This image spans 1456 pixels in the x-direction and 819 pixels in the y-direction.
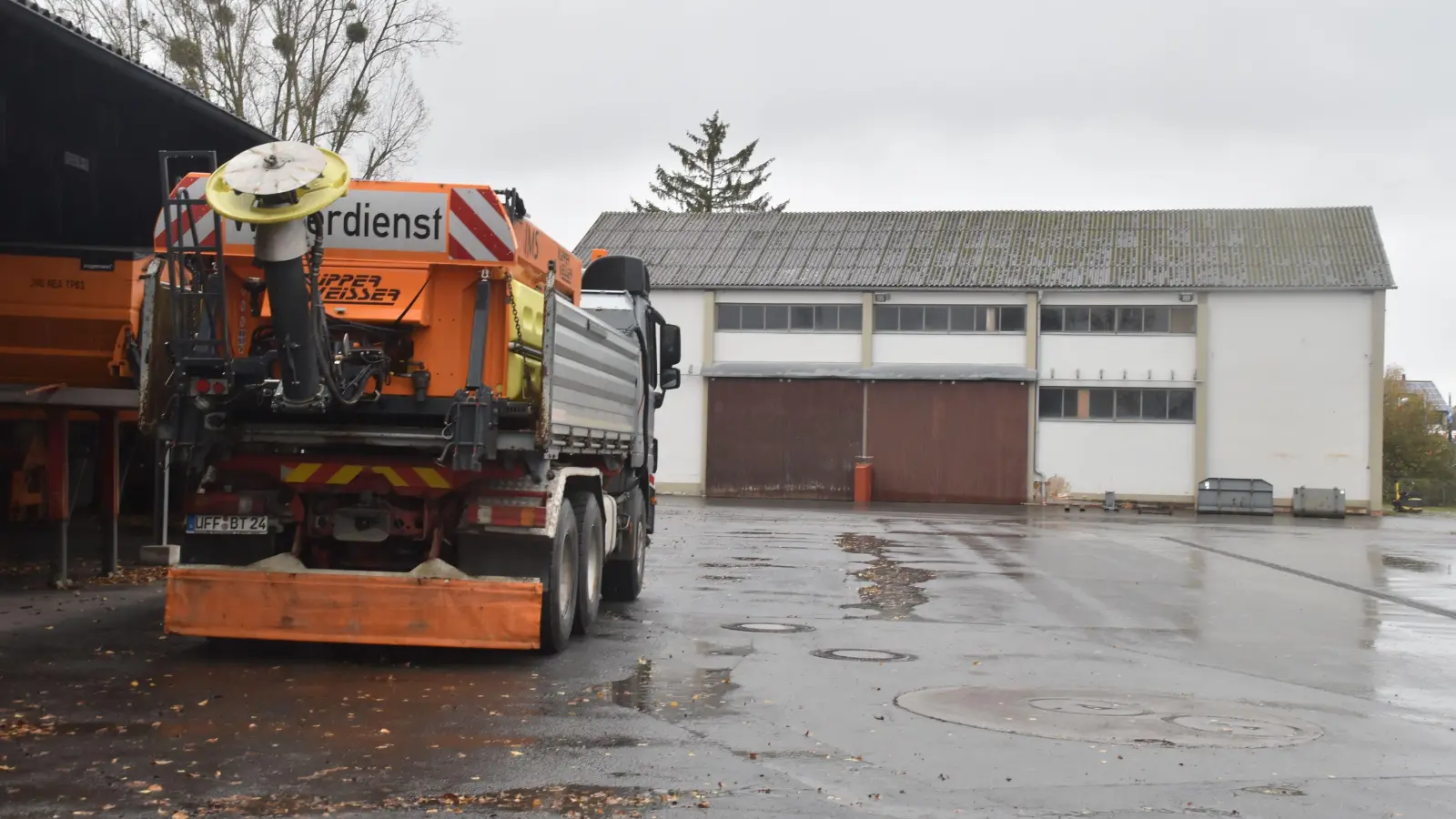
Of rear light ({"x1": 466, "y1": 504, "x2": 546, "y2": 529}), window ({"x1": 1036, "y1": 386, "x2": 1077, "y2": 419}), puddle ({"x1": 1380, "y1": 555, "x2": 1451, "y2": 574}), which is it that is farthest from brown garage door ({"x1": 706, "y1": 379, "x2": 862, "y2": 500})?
rear light ({"x1": 466, "y1": 504, "x2": 546, "y2": 529})

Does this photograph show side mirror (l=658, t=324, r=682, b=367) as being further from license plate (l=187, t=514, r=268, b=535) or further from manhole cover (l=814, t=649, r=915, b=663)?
license plate (l=187, t=514, r=268, b=535)

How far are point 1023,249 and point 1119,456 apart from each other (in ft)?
25.3

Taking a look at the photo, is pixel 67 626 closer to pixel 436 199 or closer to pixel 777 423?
pixel 436 199

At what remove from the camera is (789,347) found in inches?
1837

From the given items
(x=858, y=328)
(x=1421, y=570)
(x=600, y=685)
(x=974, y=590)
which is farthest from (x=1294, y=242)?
(x=600, y=685)

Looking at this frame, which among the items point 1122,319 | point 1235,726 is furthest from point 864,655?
point 1122,319

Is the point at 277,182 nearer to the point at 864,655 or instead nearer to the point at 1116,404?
the point at 864,655

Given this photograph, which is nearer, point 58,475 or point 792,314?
point 58,475

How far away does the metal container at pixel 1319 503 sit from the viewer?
1657 inches

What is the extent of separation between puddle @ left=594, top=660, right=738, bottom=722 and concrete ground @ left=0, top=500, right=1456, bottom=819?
4cm

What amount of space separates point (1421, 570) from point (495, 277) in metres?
16.6

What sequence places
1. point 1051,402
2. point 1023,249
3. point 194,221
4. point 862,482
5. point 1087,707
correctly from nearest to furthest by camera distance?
point 1087,707 < point 194,221 < point 862,482 < point 1051,402 < point 1023,249

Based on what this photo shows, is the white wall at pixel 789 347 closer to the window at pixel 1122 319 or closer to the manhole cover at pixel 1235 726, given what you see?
the window at pixel 1122 319

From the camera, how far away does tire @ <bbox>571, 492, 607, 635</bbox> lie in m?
11.5
